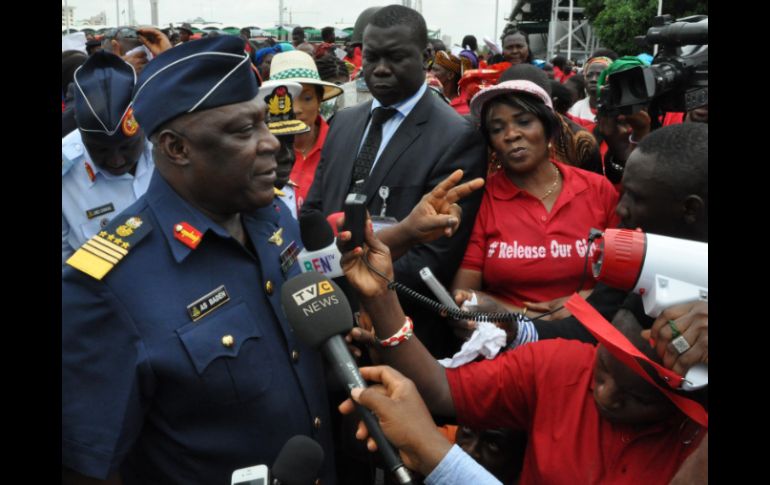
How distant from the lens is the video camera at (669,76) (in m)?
3.16

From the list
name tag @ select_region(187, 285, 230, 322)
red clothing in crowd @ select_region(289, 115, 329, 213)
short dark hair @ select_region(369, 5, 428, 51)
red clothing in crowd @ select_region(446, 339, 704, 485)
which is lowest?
red clothing in crowd @ select_region(446, 339, 704, 485)

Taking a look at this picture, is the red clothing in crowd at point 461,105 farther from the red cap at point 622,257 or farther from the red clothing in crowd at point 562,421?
the red cap at point 622,257

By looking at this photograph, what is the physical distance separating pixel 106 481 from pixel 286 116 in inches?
105

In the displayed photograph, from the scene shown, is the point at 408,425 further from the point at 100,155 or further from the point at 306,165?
the point at 306,165

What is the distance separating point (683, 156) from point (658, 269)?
71 centimetres

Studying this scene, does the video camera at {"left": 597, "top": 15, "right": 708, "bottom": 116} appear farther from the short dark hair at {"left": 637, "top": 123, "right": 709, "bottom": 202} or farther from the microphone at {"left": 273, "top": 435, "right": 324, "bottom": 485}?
the microphone at {"left": 273, "top": 435, "right": 324, "bottom": 485}

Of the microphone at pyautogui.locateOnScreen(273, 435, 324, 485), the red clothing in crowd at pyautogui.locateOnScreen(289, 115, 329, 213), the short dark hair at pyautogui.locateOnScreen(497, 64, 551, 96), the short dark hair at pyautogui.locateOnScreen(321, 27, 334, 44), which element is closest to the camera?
the microphone at pyautogui.locateOnScreen(273, 435, 324, 485)

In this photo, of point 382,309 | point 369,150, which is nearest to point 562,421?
point 382,309

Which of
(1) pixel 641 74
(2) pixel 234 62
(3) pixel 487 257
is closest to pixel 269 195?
(2) pixel 234 62

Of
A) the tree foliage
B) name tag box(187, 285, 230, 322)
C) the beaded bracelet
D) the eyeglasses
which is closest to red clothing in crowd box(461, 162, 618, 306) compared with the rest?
the beaded bracelet

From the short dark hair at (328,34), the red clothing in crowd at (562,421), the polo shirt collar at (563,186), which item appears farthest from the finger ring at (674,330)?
the short dark hair at (328,34)

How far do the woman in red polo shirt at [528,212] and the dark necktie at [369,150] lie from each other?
0.47 m

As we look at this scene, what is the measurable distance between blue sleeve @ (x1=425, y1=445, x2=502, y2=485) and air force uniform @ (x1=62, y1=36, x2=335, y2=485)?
0.48 metres

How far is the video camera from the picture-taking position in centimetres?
316
